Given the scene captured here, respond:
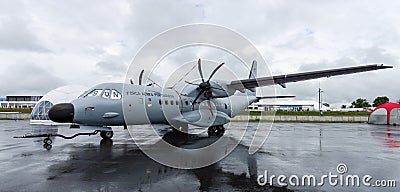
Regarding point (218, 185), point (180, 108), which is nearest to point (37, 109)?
point (180, 108)

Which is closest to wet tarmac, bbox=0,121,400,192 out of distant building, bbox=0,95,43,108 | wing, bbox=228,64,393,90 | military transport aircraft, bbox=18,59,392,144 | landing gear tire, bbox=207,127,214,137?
military transport aircraft, bbox=18,59,392,144

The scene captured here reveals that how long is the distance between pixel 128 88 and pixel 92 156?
170 inches

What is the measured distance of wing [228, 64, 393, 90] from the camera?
11984mm

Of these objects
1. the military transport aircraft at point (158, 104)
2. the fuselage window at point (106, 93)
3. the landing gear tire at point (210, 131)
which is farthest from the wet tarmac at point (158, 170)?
the landing gear tire at point (210, 131)

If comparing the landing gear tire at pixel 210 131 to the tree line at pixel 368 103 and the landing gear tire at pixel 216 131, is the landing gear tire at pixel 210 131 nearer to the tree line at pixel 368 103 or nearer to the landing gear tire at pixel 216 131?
the landing gear tire at pixel 216 131

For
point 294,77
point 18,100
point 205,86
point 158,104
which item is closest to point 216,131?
point 205,86

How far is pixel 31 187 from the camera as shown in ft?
17.6

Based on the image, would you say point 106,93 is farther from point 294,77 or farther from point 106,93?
point 294,77

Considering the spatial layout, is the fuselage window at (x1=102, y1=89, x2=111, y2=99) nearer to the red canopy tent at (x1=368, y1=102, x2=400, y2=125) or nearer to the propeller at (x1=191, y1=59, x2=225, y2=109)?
the propeller at (x1=191, y1=59, x2=225, y2=109)

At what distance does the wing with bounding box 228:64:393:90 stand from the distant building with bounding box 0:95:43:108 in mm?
Answer: 97718

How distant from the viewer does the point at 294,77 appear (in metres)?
14.0

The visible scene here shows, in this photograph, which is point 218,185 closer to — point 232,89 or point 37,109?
point 232,89

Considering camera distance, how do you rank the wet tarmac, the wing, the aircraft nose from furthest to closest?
the wing
the aircraft nose
the wet tarmac

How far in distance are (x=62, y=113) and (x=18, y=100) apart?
108391 millimetres
